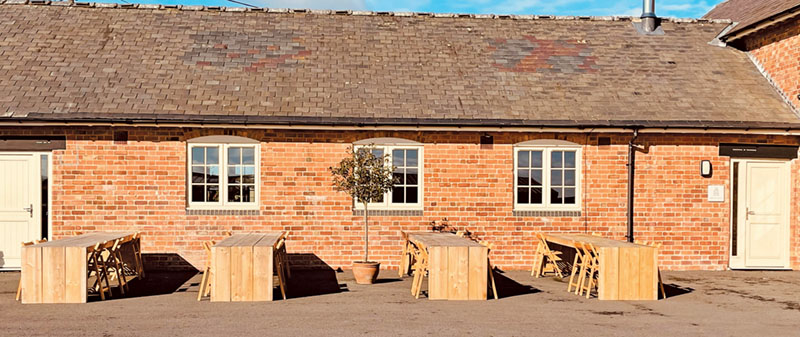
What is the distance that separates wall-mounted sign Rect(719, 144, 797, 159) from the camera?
13492 millimetres

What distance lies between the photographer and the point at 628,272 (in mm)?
10008

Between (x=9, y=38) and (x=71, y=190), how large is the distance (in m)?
4.14

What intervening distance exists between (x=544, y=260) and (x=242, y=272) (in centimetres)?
547

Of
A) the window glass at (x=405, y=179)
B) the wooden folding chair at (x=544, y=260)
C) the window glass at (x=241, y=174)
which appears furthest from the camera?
the window glass at (x=405, y=179)

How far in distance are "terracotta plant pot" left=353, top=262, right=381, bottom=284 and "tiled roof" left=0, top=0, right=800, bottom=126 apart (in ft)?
8.48

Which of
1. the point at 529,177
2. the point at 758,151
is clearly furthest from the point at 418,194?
the point at 758,151

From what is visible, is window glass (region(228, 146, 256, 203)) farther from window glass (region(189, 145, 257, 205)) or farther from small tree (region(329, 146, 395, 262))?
small tree (region(329, 146, 395, 262))

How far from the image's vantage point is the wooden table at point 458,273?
9719mm

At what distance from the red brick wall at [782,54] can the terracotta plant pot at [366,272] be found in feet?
27.4

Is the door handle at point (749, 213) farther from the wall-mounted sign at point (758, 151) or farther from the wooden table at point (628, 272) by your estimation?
the wooden table at point (628, 272)

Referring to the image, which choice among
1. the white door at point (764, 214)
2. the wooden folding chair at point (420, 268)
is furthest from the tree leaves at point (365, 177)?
the white door at point (764, 214)

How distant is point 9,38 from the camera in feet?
48.3

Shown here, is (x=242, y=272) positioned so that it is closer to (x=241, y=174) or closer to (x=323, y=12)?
(x=241, y=174)

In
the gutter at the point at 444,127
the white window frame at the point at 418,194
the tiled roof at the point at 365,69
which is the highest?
the tiled roof at the point at 365,69
